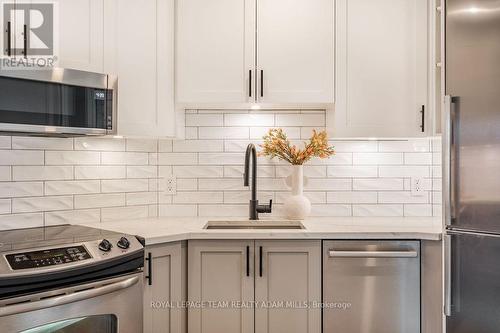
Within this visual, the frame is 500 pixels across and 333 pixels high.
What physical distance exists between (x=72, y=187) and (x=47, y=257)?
80 centimetres

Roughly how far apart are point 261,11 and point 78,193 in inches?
56.1

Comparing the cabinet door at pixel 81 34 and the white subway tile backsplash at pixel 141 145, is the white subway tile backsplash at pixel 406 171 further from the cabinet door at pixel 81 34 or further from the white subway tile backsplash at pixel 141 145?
the cabinet door at pixel 81 34

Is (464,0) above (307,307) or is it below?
above

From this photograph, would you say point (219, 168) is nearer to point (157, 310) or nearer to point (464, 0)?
point (157, 310)

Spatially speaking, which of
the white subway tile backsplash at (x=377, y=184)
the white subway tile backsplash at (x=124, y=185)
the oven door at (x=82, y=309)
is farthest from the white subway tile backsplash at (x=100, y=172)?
the white subway tile backsplash at (x=377, y=184)

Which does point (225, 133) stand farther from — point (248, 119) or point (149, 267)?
point (149, 267)

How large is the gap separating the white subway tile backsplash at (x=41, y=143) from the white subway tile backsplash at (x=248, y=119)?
3.05 feet

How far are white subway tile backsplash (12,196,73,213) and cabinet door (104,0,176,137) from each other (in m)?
0.51

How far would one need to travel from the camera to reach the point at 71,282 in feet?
4.91

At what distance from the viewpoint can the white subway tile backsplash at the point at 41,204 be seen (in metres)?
2.04

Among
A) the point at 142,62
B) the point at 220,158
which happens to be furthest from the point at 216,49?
the point at 220,158

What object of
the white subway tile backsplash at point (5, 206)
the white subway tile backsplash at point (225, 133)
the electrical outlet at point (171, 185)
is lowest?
the white subway tile backsplash at point (5, 206)

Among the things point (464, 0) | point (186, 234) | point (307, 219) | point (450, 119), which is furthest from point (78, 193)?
point (464, 0)

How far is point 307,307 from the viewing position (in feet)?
6.73
